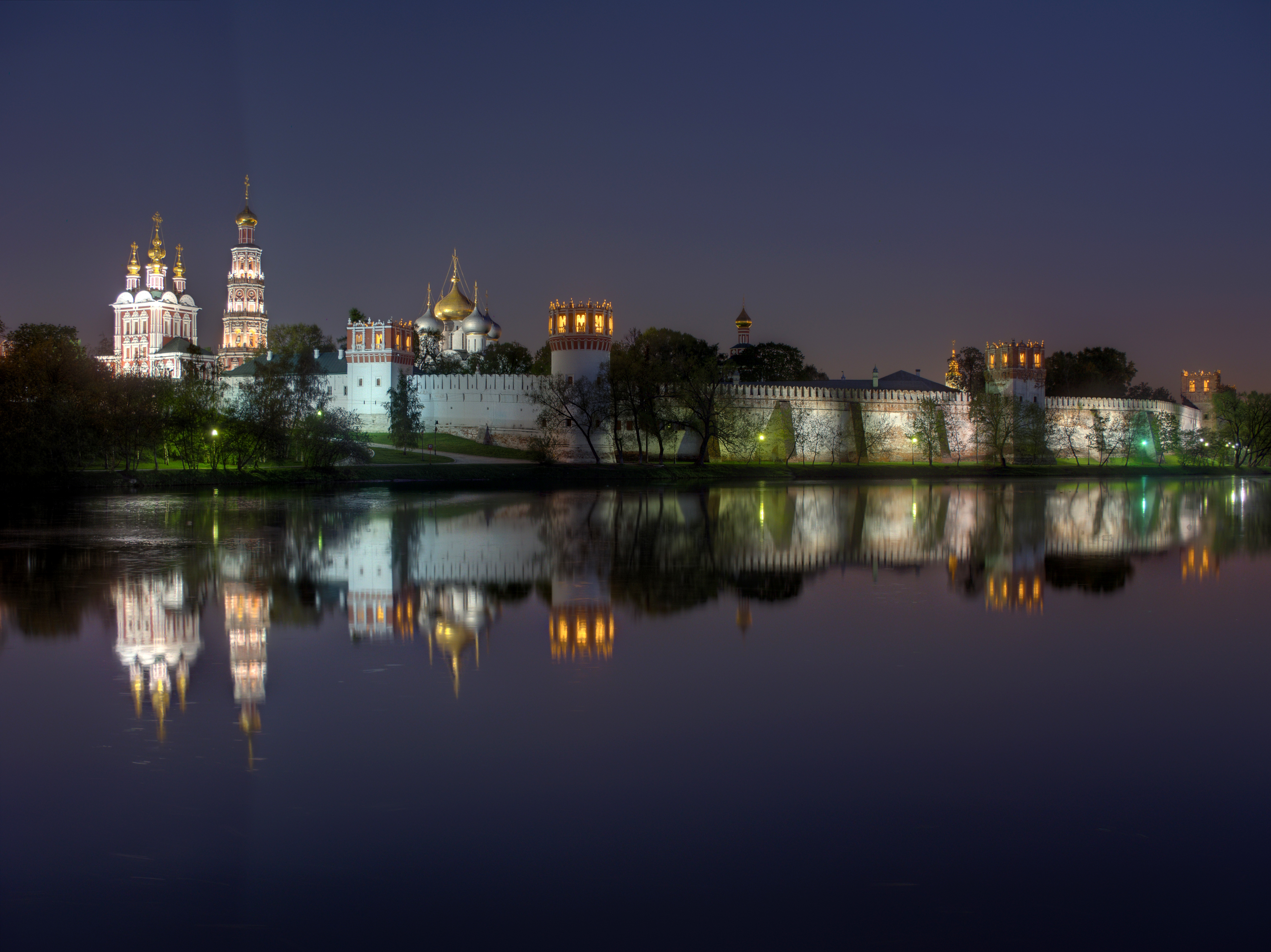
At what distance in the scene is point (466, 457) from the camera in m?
38.9

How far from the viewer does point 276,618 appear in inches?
336

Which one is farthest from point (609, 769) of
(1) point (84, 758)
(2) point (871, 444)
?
(2) point (871, 444)

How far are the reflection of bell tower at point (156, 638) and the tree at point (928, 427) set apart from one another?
128 ft

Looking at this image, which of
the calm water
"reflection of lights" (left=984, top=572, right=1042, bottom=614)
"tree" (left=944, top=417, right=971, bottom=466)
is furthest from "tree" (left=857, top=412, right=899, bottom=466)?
the calm water

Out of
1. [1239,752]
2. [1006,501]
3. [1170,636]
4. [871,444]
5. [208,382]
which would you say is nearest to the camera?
[1239,752]

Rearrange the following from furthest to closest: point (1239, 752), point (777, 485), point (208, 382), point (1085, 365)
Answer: point (1085, 365)
point (208, 382)
point (777, 485)
point (1239, 752)

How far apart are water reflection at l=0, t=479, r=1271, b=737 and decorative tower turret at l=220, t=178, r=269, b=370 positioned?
1621 inches

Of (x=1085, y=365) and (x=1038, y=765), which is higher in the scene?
(x=1085, y=365)

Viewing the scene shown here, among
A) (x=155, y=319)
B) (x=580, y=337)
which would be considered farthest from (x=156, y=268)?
(x=580, y=337)

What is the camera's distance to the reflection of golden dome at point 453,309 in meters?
57.8

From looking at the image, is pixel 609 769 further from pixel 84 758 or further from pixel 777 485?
pixel 777 485

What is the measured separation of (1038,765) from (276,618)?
6067mm

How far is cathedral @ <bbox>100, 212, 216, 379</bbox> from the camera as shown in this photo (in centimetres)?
6169

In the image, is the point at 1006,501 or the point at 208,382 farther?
the point at 208,382
